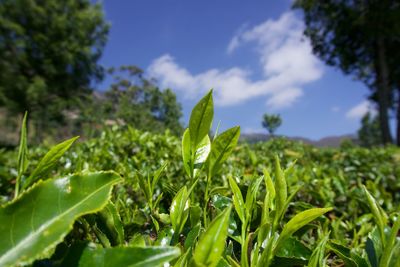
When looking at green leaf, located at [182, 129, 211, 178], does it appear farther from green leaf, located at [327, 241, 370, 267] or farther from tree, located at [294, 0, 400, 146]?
tree, located at [294, 0, 400, 146]

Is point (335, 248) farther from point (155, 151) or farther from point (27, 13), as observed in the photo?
point (27, 13)

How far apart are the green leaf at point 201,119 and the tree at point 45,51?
2811cm

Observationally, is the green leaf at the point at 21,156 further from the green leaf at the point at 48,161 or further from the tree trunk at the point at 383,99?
the tree trunk at the point at 383,99

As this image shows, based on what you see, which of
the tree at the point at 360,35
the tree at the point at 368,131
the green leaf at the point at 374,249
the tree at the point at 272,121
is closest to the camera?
→ the green leaf at the point at 374,249

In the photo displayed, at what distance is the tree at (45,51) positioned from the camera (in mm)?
26328

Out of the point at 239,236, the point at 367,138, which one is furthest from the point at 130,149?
the point at 367,138

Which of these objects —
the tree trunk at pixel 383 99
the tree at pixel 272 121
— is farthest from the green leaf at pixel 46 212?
the tree at pixel 272 121

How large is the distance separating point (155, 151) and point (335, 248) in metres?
1.89

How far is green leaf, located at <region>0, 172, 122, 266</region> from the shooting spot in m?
0.42

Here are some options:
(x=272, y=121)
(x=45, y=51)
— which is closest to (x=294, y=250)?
(x=45, y=51)

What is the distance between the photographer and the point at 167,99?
27.8m

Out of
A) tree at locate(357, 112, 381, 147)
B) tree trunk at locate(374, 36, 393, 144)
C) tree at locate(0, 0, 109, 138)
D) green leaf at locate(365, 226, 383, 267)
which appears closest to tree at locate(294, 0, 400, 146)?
tree trunk at locate(374, 36, 393, 144)

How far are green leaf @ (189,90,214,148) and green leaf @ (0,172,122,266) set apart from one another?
22 cm

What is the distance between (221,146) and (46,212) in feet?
1.13
